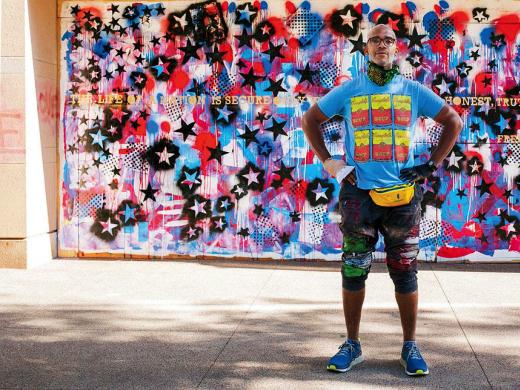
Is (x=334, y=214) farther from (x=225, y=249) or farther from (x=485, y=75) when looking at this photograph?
(x=485, y=75)

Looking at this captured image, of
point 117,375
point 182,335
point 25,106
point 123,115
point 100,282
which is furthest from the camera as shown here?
point 123,115

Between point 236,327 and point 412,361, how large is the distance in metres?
1.57

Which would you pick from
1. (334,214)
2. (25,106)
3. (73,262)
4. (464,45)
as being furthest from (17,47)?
(464,45)

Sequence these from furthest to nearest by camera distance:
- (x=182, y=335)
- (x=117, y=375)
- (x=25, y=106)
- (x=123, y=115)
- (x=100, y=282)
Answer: (x=123, y=115) → (x=25, y=106) → (x=100, y=282) → (x=182, y=335) → (x=117, y=375)

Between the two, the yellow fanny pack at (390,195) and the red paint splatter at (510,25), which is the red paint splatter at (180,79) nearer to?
the red paint splatter at (510,25)

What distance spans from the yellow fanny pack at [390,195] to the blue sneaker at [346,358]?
0.86 meters

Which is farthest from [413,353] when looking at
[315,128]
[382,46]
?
[382,46]

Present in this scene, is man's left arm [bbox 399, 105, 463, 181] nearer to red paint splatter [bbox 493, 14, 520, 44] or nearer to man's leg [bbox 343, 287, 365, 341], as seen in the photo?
man's leg [bbox 343, 287, 365, 341]

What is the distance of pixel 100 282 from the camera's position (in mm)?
7895

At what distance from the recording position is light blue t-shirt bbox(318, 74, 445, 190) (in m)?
4.99

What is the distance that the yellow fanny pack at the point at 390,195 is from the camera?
4.95m

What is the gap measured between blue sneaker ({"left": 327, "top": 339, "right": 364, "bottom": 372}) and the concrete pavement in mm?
53

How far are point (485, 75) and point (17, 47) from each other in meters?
4.64

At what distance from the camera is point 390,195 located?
4.95m
